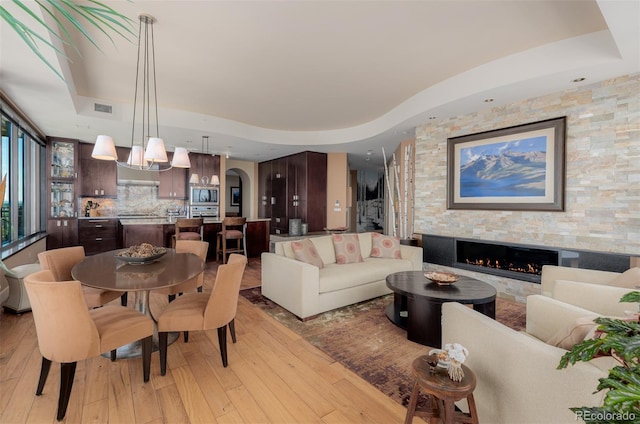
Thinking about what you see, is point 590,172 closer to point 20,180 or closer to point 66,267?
point 66,267

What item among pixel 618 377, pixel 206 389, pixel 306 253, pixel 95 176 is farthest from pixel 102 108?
pixel 618 377

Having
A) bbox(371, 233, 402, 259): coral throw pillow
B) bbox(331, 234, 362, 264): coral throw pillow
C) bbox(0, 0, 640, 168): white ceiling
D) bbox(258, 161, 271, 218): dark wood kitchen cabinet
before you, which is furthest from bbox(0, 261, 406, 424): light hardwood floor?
bbox(258, 161, 271, 218): dark wood kitchen cabinet

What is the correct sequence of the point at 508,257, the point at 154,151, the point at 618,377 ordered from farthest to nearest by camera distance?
the point at 508,257 < the point at 154,151 < the point at 618,377

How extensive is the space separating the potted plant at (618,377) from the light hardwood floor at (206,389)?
134 cm

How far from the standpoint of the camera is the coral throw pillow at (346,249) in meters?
4.14

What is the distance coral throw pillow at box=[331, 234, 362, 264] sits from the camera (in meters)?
4.14

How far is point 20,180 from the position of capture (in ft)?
15.4

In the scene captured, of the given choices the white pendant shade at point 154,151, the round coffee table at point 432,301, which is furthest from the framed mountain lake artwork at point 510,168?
the white pendant shade at point 154,151

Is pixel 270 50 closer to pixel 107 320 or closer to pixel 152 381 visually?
pixel 107 320

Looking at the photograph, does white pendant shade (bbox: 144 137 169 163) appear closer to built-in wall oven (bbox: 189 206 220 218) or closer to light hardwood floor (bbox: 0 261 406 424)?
light hardwood floor (bbox: 0 261 406 424)

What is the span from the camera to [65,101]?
3.84 metres

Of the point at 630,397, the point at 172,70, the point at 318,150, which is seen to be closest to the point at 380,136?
the point at 318,150

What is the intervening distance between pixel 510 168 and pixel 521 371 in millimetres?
3435

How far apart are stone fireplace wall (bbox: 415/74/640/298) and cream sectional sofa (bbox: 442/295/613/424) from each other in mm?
2283
